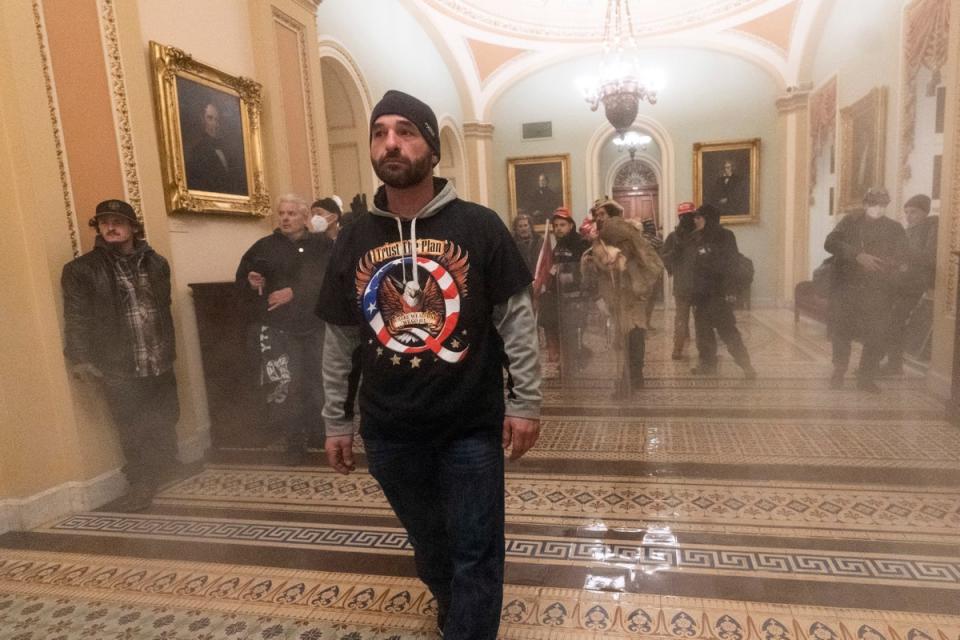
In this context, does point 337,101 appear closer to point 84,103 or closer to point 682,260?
point 84,103

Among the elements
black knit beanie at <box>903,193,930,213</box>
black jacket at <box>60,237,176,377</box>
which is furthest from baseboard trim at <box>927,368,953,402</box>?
black jacket at <box>60,237,176,377</box>

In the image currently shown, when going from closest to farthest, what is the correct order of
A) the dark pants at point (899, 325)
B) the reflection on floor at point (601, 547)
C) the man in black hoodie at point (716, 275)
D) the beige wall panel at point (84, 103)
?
the reflection on floor at point (601, 547), the beige wall panel at point (84, 103), the dark pants at point (899, 325), the man in black hoodie at point (716, 275)

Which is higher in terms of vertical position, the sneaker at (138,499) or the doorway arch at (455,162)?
the doorway arch at (455,162)

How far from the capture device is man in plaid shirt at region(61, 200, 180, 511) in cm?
325

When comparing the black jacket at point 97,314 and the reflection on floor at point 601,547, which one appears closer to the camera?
the reflection on floor at point 601,547

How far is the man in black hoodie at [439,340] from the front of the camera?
5.39ft

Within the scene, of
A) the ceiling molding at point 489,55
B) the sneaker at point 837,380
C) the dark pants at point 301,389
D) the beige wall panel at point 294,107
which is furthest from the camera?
the ceiling molding at point 489,55

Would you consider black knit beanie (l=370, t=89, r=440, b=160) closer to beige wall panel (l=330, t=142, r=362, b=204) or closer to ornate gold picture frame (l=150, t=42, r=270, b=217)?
ornate gold picture frame (l=150, t=42, r=270, b=217)

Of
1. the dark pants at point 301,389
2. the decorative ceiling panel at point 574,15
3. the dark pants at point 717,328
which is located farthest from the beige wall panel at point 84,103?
the decorative ceiling panel at point 574,15

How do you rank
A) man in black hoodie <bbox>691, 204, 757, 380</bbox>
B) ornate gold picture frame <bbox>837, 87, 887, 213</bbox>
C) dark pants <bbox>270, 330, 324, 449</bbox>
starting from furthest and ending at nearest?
ornate gold picture frame <bbox>837, 87, 887, 213</bbox> → man in black hoodie <bbox>691, 204, 757, 380</bbox> → dark pants <bbox>270, 330, 324, 449</bbox>

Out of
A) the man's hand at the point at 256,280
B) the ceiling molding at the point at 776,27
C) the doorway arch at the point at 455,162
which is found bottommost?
the man's hand at the point at 256,280

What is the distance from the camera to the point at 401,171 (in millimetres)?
1611

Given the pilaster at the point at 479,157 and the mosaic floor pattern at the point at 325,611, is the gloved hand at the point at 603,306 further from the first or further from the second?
the pilaster at the point at 479,157

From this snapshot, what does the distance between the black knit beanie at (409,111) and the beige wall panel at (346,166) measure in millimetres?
6380
